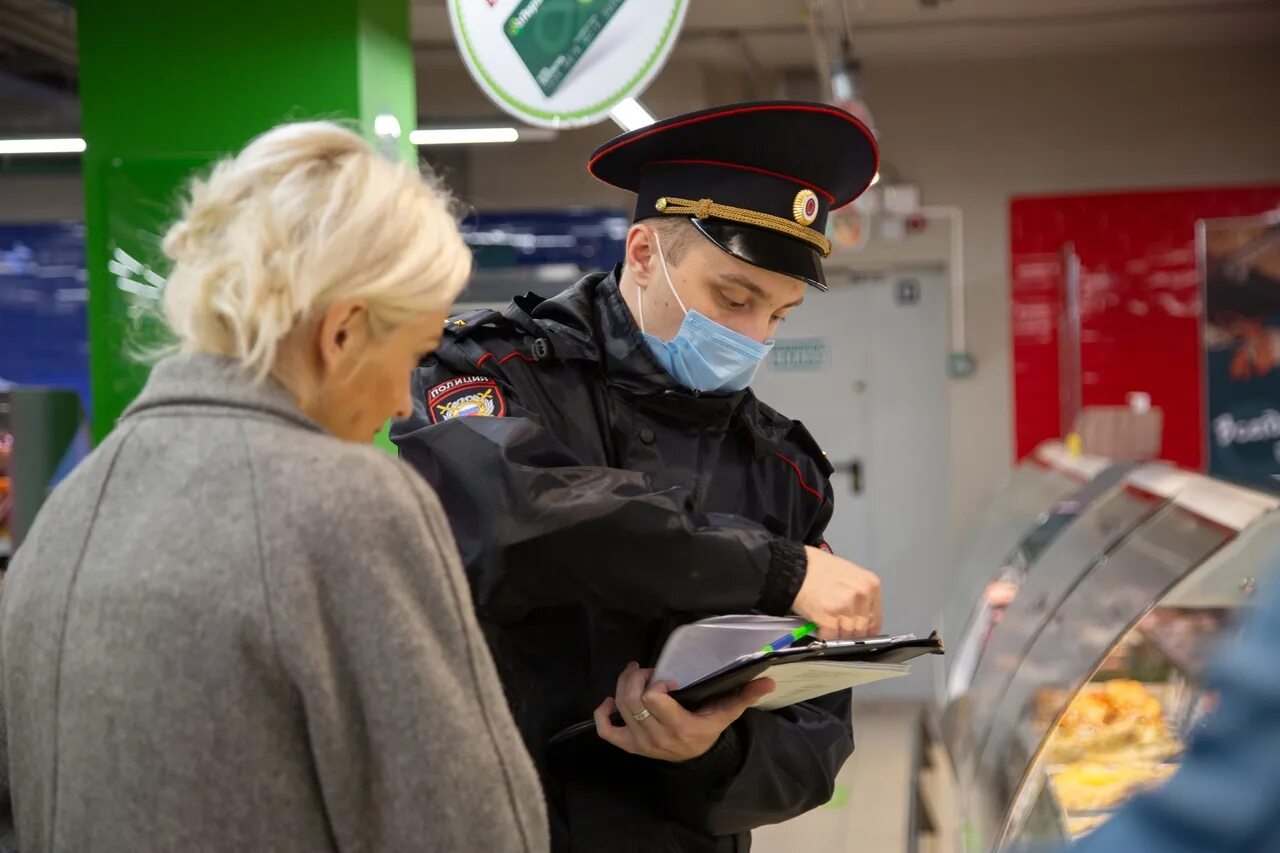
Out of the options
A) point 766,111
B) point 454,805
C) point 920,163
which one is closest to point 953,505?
point 920,163

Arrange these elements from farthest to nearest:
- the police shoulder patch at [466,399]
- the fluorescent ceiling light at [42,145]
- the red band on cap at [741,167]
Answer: the fluorescent ceiling light at [42,145] → the red band on cap at [741,167] → the police shoulder patch at [466,399]

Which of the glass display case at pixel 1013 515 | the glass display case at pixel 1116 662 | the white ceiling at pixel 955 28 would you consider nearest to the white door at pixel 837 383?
the white ceiling at pixel 955 28

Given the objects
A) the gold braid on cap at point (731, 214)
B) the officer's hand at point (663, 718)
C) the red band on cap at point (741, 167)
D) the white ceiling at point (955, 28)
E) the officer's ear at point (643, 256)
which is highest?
the white ceiling at point (955, 28)

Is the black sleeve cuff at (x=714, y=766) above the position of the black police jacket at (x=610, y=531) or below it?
below

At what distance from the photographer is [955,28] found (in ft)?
23.4

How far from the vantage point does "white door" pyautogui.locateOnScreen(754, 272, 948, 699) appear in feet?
26.9

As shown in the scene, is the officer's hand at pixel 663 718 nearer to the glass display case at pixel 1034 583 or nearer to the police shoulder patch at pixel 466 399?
the police shoulder patch at pixel 466 399

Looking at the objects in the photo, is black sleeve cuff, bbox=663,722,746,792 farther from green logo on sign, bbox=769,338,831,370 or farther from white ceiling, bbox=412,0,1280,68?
green logo on sign, bbox=769,338,831,370

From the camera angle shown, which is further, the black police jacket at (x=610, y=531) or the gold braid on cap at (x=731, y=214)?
the gold braid on cap at (x=731, y=214)

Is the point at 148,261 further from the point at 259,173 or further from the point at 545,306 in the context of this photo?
the point at 259,173

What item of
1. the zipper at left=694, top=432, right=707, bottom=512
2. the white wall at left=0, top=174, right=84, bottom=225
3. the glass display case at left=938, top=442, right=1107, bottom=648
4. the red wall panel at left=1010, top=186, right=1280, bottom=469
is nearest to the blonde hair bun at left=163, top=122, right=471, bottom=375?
the zipper at left=694, top=432, right=707, bottom=512

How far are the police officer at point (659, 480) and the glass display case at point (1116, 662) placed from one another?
1.38 metres

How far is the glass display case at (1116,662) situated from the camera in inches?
111

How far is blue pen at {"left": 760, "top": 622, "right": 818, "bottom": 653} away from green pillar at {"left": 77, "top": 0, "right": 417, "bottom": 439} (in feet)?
7.92
